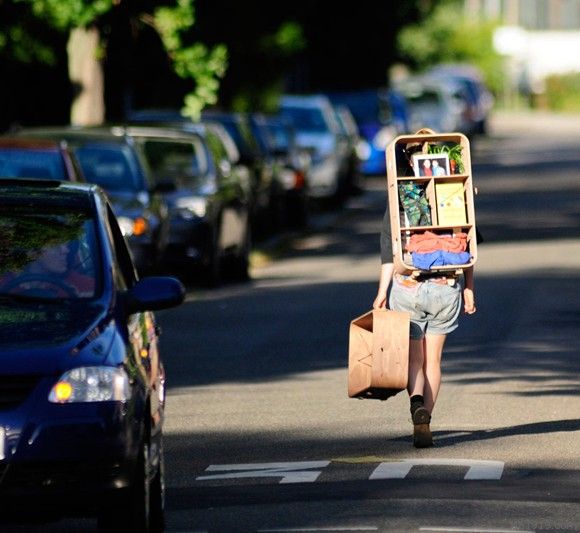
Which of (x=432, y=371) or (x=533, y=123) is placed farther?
(x=533, y=123)

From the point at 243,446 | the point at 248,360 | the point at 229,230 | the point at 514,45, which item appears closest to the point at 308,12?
the point at 229,230

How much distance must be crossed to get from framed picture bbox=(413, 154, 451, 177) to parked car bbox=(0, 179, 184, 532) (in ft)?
8.86

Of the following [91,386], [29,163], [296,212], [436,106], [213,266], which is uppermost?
[91,386]

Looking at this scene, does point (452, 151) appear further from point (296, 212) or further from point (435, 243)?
point (296, 212)

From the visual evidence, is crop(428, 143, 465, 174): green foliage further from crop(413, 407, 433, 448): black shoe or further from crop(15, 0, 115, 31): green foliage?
crop(15, 0, 115, 31): green foliage

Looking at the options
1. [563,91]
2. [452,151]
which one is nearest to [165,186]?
[452,151]

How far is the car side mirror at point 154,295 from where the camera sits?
833 centimetres

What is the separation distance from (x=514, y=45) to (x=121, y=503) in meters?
94.5

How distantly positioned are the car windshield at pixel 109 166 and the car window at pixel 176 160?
5.28 feet

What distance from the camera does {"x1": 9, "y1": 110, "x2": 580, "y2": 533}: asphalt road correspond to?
9008 mm

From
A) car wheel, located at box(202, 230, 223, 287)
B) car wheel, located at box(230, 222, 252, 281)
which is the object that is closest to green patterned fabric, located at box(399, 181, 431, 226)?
car wheel, located at box(202, 230, 223, 287)

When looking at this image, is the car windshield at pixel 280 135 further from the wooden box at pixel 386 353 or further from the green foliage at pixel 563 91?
the green foliage at pixel 563 91

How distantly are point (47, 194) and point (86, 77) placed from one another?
1818 centimetres

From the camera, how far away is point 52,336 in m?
7.82
